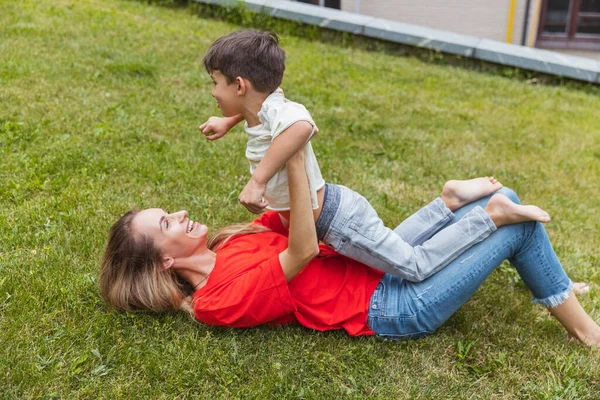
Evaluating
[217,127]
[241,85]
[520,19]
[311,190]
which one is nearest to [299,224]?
[311,190]

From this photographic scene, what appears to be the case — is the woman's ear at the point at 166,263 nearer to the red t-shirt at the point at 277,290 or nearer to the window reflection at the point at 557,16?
the red t-shirt at the point at 277,290

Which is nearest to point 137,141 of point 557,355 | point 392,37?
point 557,355

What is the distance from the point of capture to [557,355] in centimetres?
319

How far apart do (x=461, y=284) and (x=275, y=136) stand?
4.29ft

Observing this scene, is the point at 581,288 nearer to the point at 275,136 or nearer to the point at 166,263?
the point at 275,136

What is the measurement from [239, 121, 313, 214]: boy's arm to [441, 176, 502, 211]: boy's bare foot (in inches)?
51.9

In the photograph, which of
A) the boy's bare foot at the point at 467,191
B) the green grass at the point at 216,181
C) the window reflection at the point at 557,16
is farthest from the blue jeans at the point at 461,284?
the window reflection at the point at 557,16

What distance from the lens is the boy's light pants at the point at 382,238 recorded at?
3027 mm

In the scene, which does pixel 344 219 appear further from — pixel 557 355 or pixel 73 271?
pixel 73 271

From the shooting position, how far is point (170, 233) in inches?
122

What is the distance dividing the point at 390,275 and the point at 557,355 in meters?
0.98

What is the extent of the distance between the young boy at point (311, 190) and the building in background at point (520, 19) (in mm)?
10064

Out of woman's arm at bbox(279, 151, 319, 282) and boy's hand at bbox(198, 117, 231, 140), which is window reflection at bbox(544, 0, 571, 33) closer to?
boy's hand at bbox(198, 117, 231, 140)

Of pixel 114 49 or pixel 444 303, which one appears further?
pixel 114 49
